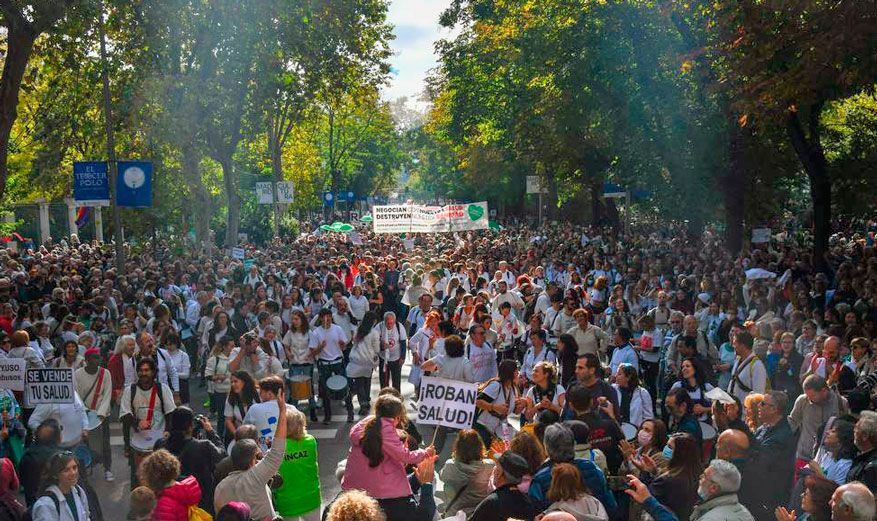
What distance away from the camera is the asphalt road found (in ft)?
33.7

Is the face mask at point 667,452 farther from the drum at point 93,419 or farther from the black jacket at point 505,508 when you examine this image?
the drum at point 93,419

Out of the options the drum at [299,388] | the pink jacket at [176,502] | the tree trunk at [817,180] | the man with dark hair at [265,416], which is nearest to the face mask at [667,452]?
the man with dark hair at [265,416]

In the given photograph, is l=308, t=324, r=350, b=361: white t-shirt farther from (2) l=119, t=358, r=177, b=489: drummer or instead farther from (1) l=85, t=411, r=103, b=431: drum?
(2) l=119, t=358, r=177, b=489: drummer

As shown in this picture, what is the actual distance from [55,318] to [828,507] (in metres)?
12.7

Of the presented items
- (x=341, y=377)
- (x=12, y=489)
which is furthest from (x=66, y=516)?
(x=341, y=377)

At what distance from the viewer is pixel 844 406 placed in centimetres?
891

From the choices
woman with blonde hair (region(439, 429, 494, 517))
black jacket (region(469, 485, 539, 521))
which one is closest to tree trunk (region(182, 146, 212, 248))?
woman with blonde hair (region(439, 429, 494, 517))

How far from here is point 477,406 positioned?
9.65 metres

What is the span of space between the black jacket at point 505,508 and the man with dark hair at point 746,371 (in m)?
5.03

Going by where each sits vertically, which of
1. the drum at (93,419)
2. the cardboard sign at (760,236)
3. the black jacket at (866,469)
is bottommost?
the drum at (93,419)

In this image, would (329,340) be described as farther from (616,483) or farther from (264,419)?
(616,483)

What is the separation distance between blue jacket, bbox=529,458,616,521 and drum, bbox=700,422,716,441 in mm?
2152

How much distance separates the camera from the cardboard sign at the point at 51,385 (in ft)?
31.5

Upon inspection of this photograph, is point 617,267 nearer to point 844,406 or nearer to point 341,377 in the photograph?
point 341,377
